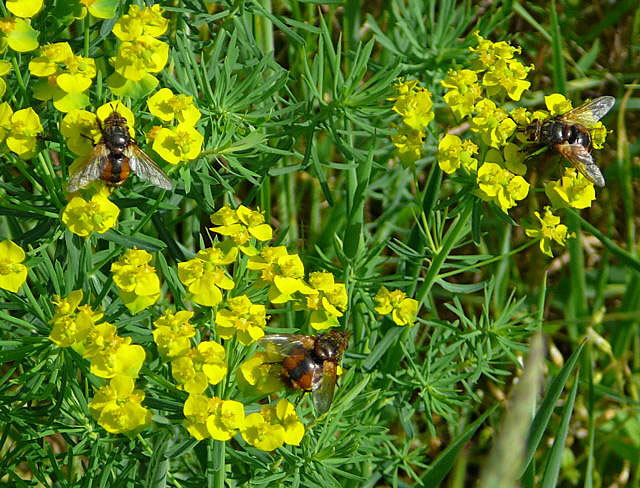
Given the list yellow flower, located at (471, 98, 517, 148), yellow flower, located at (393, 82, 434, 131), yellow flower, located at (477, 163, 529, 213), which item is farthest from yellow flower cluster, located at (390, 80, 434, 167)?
yellow flower, located at (477, 163, 529, 213)

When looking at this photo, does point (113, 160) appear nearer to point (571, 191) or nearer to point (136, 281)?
point (136, 281)

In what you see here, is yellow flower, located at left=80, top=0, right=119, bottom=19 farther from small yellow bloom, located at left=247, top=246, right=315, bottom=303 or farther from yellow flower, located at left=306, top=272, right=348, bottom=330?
yellow flower, located at left=306, top=272, right=348, bottom=330

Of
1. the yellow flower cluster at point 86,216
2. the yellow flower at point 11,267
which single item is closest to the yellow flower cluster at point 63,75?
the yellow flower cluster at point 86,216

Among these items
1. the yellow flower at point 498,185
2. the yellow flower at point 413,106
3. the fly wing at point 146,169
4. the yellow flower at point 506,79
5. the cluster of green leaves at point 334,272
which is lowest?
the cluster of green leaves at point 334,272

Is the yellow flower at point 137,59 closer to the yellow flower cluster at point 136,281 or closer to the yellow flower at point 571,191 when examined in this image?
the yellow flower cluster at point 136,281

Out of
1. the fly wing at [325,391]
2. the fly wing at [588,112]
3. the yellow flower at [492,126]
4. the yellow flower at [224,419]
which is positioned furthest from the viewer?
the fly wing at [588,112]

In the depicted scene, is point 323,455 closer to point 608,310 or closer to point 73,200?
point 73,200

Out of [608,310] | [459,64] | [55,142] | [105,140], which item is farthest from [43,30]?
[608,310]
